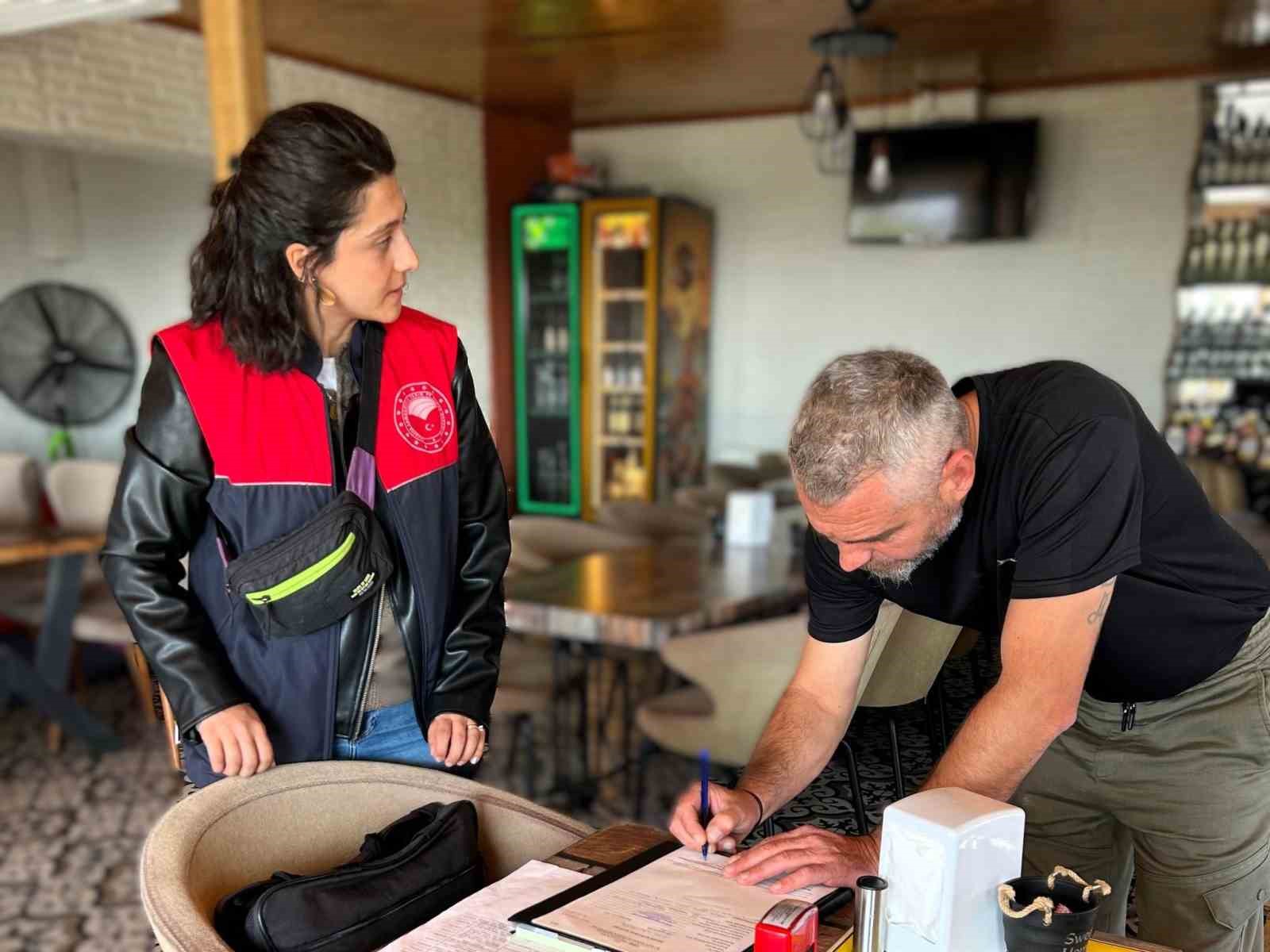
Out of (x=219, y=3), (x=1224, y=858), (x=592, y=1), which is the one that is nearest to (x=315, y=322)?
(x=1224, y=858)

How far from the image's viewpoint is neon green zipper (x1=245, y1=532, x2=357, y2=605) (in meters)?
1.56

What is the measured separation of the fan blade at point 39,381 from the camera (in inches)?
296

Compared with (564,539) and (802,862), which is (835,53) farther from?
(802,862)

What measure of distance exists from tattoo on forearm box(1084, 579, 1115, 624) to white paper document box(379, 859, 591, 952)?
0.68 m

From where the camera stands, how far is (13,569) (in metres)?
5.38

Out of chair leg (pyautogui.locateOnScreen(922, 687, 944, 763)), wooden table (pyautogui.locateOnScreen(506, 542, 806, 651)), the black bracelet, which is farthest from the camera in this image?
wooden table (pyautogui.locateOnScreen(506, 542, 806, 651))

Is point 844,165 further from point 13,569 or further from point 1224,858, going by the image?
point 1224,858

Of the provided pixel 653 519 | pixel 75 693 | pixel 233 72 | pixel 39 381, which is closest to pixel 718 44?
pixel 653 519

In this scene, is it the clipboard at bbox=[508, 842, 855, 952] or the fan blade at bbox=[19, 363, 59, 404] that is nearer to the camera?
the clipboard at bbox=[508, 842, 855, 952]

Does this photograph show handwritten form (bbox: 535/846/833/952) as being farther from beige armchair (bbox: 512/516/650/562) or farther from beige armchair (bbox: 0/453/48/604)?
beige armchair (bbox: 0/453/48/604)

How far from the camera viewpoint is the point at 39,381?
7582 mm

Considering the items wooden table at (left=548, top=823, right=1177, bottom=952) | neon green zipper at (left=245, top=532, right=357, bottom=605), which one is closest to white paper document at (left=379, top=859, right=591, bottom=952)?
wooden table at (left=548, top=823, right=1177, bottom=952)

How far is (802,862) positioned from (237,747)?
0.81 m

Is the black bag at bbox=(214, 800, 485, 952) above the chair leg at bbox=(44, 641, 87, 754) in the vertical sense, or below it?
above
